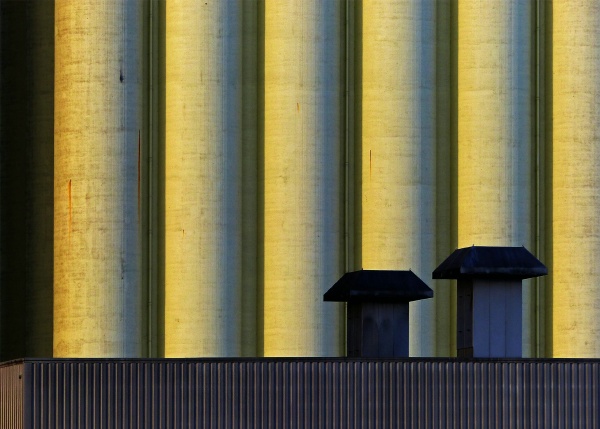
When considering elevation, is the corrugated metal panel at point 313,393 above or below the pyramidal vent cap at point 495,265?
below

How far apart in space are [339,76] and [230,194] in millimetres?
4569

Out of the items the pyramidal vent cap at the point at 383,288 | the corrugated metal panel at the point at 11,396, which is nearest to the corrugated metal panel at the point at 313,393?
the corrugated metal panel at the point at 11,396

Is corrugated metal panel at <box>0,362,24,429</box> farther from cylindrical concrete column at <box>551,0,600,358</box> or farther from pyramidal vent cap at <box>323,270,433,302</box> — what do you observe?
cylindrical concrete column at <box>551,0,600,358</box>

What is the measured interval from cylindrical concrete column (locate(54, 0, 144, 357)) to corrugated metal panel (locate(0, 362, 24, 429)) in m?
11.5

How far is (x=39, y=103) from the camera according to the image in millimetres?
51438

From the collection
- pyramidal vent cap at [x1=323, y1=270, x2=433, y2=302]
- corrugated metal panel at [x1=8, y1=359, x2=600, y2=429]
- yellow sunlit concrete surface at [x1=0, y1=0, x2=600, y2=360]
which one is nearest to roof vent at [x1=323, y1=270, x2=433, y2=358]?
pyramidal vent cap at [x1=323, y1=270, x2=433, y2=302]

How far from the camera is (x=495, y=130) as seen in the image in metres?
49.3

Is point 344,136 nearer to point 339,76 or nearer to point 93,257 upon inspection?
point 339,76

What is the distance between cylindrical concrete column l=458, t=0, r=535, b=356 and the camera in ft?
161

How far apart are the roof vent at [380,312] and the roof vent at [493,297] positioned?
3031 mm

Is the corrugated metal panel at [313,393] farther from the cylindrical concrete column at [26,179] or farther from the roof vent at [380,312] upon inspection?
the cylindrical concrete column at [26,179]

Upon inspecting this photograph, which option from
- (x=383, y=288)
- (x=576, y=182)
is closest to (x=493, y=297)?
(x=383, y=288)

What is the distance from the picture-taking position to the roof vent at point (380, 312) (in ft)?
132

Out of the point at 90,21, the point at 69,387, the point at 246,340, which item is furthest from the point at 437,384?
the point at 90,21
